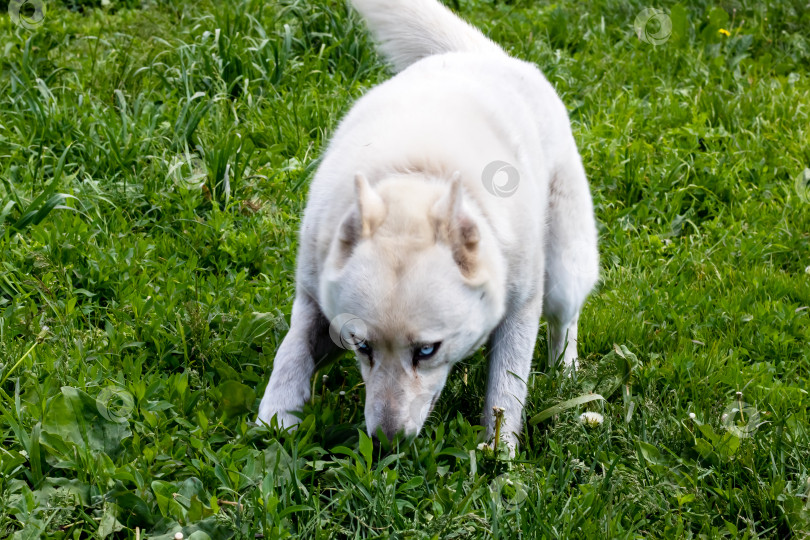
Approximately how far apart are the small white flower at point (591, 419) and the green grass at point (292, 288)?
0.03 meters

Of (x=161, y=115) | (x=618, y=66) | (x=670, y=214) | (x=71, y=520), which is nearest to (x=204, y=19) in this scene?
(x=161, y=115)

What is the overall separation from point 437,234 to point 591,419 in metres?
0.95

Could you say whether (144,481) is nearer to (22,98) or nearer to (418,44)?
(418,44)

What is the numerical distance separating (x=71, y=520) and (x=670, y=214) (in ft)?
11.7

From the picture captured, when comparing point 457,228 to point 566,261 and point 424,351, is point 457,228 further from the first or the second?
point 566,261

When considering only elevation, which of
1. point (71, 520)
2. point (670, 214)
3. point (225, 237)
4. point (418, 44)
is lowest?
point (670, 214)

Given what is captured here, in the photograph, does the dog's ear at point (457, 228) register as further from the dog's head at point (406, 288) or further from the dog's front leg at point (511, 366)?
the dog's front leg at point (511, 366)

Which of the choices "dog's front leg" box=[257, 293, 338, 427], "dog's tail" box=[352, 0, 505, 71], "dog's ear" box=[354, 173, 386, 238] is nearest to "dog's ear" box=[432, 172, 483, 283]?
"dog's ear" box=[354, 173, 386, 238]

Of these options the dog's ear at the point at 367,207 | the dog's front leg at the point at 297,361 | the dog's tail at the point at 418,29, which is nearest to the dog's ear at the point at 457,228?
the dog's ear at the point at 367,207

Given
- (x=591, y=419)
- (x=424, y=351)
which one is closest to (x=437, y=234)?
(x=424, y=351)

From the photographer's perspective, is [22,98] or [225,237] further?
[22,98]

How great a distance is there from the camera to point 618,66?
6.33 metres

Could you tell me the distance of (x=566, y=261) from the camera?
4.04 metres

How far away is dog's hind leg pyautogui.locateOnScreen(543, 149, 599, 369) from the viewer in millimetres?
3979
